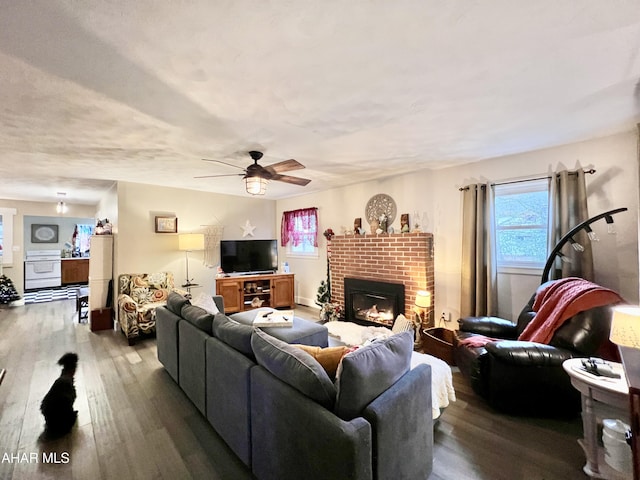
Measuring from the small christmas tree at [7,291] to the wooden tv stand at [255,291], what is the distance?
482cm

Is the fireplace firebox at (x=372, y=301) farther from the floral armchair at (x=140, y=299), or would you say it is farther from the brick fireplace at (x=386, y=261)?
the floral armchair at (x=140, y=299)

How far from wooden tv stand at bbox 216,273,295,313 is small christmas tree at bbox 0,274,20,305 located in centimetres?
482

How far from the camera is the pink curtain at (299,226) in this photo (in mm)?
5797

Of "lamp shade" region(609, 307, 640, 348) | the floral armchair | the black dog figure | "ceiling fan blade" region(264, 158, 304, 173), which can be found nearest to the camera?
"lamp shade" region(609, 307, 640, 348)

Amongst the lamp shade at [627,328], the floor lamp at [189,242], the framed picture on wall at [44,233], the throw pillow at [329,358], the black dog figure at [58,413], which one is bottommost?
the black dog figure at [58,413]

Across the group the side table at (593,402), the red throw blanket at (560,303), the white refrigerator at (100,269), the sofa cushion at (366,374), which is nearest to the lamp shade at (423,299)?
the red throw blanket at (560,303)

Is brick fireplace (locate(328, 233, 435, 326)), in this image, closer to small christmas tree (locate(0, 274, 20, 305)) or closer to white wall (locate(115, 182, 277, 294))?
white wall (locate(115, 182, 277, 294))

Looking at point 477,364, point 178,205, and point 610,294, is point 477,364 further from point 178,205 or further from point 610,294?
point 178,205

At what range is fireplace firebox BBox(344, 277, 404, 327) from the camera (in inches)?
165

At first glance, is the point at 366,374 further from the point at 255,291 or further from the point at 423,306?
the point at 255,291

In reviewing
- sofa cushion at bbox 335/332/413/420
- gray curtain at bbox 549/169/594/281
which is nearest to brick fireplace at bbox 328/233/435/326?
gray curtain at bbox 549/169/594/281

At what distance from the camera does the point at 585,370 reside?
1794 mm

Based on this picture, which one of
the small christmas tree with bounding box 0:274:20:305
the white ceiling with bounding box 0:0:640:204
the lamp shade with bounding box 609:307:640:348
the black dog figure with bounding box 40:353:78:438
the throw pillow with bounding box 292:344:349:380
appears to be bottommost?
the black dog figure with bounding box 40:353:78:438

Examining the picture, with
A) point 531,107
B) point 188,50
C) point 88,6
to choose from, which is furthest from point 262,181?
point 531,107
